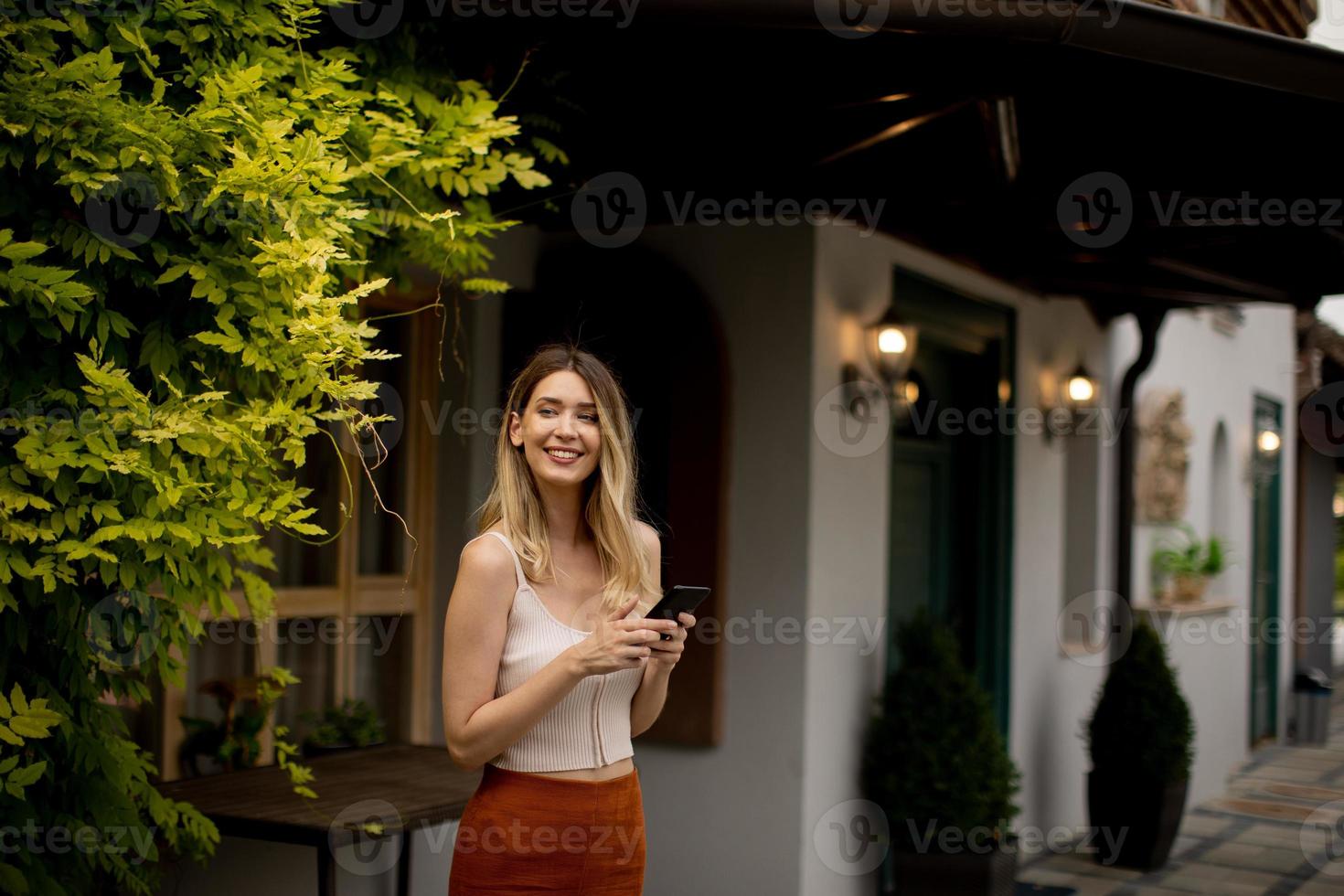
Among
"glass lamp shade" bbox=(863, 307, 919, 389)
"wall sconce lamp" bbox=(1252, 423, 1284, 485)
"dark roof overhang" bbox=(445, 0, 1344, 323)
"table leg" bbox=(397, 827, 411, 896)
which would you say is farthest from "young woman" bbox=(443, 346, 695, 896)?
"wall sconce lamp" bbox=(1252, 423, 1284, 485)

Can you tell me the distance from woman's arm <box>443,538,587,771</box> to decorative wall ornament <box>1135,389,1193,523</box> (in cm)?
672

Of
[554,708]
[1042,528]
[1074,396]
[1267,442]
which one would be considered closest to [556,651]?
[554,708]

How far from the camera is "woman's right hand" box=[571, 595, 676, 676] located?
219cm

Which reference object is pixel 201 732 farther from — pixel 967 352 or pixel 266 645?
pixel 967 352

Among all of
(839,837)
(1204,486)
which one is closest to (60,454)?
(839,837)

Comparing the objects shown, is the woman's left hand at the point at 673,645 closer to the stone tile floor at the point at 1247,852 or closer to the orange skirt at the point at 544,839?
the orange skirt at the point at 544,839

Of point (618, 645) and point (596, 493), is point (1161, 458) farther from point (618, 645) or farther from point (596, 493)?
point (618, 645)

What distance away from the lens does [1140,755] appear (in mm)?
6652

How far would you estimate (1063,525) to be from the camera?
310 inches

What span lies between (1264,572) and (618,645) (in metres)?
10.9

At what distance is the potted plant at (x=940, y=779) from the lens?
17.1ft

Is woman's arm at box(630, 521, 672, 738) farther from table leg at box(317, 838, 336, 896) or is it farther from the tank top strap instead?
table leg at box(317, 838, 336, 896)

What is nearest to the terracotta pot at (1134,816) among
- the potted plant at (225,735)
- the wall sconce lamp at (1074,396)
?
the wall sconce lamp at (1074,396)

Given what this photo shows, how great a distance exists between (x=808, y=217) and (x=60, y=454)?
10.8ft
